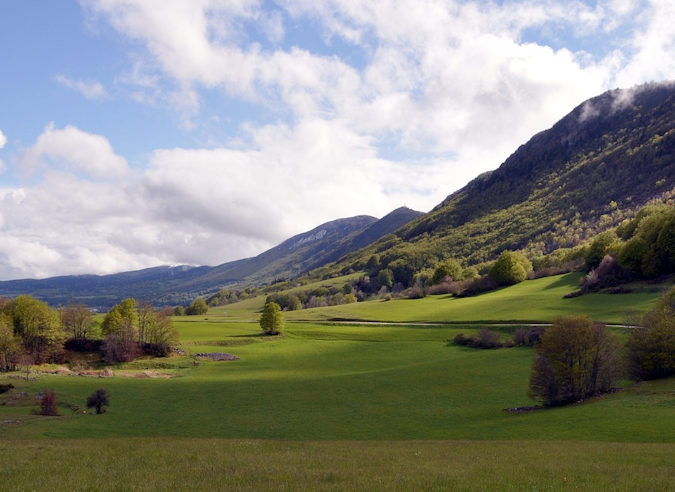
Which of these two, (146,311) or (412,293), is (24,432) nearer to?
(146,311)

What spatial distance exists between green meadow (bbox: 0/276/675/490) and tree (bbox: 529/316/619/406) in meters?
2.98

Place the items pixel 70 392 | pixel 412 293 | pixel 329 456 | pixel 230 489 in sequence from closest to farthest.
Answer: pixel 230 489
pixel 329 456
pixel 70 392
pixel 412 293

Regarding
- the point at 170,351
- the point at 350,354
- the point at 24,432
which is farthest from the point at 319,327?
the point at 24,432

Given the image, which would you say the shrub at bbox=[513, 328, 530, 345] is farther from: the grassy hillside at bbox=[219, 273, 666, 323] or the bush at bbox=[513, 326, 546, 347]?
the grassy hillside at bbox=[219, 273, 666, 323]

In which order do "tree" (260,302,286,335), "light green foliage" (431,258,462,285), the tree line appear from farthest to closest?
"light green foliage" (431,258,462,285) < "tree" (260,302,286,335) < the tree line

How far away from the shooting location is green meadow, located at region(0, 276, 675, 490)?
1545 centimetres

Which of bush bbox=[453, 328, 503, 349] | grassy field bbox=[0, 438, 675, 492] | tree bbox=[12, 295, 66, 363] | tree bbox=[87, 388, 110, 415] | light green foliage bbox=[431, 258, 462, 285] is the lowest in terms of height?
bush bbox=[453, 328, 503, 349]

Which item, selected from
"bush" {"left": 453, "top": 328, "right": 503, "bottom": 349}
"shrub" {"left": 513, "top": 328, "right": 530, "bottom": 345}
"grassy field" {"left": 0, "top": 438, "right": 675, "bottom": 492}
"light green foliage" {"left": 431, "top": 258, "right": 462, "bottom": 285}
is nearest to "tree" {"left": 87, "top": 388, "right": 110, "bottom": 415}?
"grassy field" {"left": 0, "top": 438, "right": 675, "bottom": 492}

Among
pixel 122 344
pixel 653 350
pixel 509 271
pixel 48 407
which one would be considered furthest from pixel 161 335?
pixel 509 271

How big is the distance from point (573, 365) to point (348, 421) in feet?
73.6

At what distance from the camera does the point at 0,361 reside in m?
65.8

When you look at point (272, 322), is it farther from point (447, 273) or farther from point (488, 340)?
point (447, 273)

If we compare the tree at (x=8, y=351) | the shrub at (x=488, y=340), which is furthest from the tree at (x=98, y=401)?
the shrub at (x=488, y=340)

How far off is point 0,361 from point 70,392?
2525 centimetres
